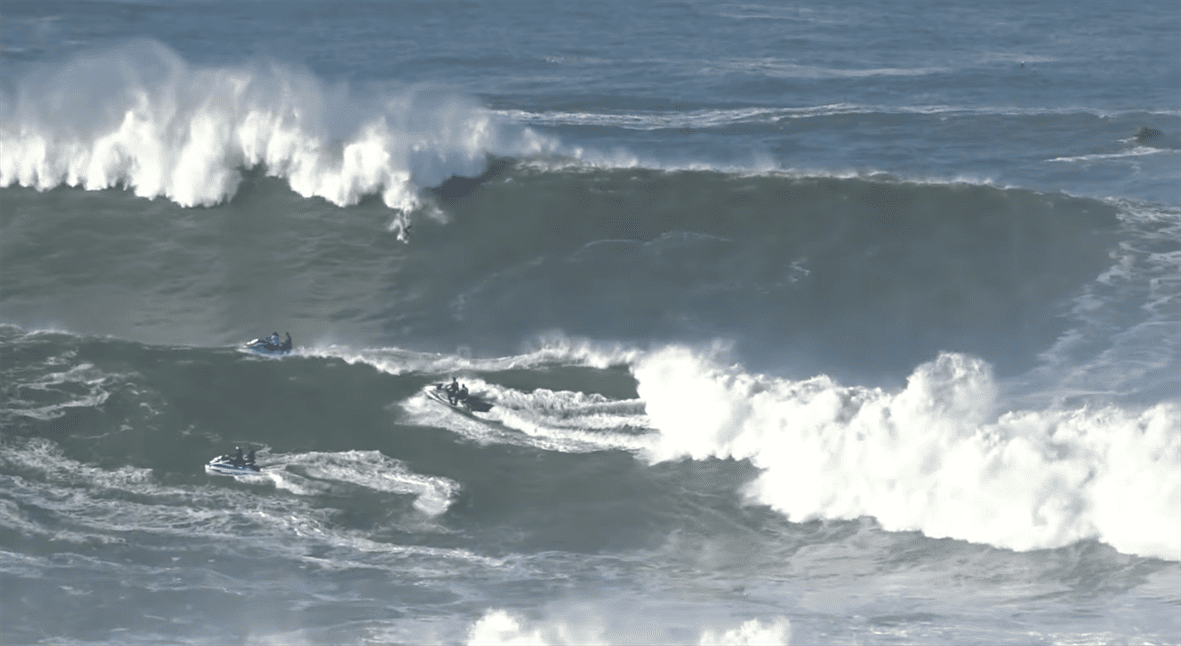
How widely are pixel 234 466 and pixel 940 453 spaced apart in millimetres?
15567

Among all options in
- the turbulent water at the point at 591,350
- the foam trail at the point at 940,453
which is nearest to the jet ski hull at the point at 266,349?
the turbulent water at the point at 591,350

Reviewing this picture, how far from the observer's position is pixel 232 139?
5038cm

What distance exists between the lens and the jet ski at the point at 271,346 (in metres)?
41.1

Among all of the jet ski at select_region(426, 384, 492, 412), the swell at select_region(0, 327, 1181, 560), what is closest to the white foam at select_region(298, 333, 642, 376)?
the swell at select_region(0, 327, 1181, 560)

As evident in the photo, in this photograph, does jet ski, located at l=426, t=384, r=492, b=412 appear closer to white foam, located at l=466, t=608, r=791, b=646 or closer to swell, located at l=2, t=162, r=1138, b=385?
swell, located at l=2, t=162, r=1138, b=385

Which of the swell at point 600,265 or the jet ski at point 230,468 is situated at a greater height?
the swell at point 600,265

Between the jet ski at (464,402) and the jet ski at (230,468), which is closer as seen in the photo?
the jet ski at (230,468)

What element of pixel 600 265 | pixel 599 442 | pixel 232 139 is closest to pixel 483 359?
pixel 599 442

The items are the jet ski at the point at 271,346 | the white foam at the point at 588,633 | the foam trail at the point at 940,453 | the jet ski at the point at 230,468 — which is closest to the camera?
the white foam at the point at 588,633

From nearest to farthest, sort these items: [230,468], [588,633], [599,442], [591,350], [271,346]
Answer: [588,633] → [230,468] → [599,442] → [271,346] → [591,350]

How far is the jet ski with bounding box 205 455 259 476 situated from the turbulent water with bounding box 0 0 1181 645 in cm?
37

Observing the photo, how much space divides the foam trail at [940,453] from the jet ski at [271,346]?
917 centimetres

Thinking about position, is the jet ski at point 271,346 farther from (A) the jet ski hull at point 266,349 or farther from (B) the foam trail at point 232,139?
(B) the foam trail at point 232,139

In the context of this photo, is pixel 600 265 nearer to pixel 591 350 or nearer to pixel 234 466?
pixel 591 350
